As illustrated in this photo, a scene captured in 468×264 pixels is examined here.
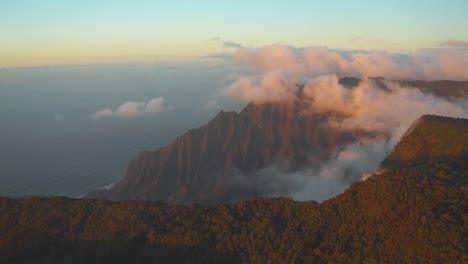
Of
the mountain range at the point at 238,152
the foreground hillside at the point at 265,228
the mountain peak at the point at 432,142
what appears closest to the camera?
the foreground hillside at the point at 265,228

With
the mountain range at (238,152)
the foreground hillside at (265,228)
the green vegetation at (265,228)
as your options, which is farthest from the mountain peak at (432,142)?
the mountain range at (238,152)

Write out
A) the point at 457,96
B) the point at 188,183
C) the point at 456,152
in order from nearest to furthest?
the point at 456,152 < the point at 188,183 < the point at 457,96

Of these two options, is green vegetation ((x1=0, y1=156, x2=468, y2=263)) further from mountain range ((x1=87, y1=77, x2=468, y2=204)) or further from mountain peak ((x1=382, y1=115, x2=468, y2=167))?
mountain range ((x1=87, y1=77, x2=468, y2=204))

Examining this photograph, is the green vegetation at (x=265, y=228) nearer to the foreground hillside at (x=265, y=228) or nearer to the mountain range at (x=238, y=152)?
the foreground hillside at (x=265, y=228)

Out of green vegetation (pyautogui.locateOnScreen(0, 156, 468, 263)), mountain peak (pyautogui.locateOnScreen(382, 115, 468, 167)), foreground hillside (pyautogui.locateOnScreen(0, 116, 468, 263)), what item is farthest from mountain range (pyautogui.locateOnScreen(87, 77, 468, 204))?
green vegetation (pyautogui.locateOnScreen(0, 156, 468, 263))

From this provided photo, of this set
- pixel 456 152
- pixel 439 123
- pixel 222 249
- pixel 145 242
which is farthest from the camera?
pixel 439 123

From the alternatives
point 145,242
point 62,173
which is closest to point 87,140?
point 62,173

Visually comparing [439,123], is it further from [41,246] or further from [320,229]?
[41,246]

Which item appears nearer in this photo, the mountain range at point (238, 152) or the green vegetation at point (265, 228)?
the green vegetation at point (265, 228)
